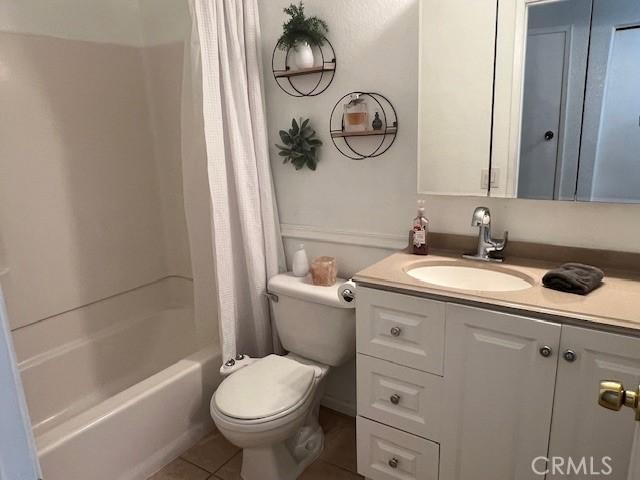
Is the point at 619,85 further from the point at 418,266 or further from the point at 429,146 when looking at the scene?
the point at 418,266

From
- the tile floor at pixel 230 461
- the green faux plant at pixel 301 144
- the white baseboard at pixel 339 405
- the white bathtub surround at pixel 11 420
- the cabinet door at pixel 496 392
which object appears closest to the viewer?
the white bathtub surround at pixel 11 420

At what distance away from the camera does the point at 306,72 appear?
1.83 metres

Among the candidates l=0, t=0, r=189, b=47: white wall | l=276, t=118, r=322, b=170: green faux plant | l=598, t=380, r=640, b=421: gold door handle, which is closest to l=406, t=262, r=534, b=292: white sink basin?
l=276, t=118, r=322, b=170: green faux plant

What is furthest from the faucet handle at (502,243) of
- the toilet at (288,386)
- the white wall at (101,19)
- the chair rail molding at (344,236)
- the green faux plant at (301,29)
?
the white wall at (101,19)

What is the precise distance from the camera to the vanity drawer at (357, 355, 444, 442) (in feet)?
4.51

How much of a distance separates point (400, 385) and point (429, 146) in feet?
2.86

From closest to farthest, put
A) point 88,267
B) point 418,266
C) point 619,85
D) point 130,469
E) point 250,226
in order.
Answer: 1. point 619,85
2. point 418,266
3. point 130,469
4. point 250,226
5. point 88,267

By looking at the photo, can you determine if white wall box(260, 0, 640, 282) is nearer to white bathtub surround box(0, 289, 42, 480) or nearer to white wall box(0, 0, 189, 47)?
white wall box(0, 0, 189, 47)

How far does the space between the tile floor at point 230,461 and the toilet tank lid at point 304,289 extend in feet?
2.29

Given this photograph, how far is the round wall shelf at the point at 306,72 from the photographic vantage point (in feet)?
5.98

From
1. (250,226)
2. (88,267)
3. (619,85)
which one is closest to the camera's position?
(619,85)

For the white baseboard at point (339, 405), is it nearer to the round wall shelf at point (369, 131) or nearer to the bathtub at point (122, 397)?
the bathtub at point (122, 397)

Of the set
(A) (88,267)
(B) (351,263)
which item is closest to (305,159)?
(B) (351,263)

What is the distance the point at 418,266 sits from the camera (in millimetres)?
1574
